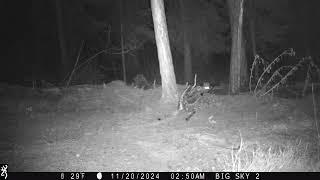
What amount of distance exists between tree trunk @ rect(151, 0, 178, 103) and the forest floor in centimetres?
58

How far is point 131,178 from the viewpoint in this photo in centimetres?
720

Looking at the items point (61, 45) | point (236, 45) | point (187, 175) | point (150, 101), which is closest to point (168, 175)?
point (187, 175)

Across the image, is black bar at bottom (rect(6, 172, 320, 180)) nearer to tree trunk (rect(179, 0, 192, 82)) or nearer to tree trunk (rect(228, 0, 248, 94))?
tree trunk (rect(228, 0, 248, 94))

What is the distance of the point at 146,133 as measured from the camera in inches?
422

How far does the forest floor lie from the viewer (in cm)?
792

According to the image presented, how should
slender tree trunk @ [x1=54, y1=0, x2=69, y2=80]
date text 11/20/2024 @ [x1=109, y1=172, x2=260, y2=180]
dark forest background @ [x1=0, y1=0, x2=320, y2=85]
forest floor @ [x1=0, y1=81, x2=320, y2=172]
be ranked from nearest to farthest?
date text 11/20/2024 @ [x1=109, y1=172, x2=260, y2=180], forest floor @ [x1=0, y1=81, x2=320, y2=172], slender tree trunk @ [x1=54, y1=0, x2=69, y2=80], dark forest background @ [x1=0, y1=0, x2=320, y2=85]

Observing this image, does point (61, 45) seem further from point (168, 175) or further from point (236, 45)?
point (168, 175)

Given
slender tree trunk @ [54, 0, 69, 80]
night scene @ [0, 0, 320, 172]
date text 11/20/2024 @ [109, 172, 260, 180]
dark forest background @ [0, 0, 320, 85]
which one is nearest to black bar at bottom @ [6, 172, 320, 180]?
date text 11/20/2024 @ [109, 172, 260, 180]

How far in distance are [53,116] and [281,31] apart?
78.5ft

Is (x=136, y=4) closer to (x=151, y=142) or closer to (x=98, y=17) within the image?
(x=98, y=17)

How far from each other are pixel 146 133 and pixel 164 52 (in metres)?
4.29

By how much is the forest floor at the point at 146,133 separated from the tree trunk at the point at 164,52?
0.58 meters

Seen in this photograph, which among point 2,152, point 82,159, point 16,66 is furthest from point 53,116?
point 16,66

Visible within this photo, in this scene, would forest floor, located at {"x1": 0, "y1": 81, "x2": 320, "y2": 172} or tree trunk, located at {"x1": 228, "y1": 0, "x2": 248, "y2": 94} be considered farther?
tree trunk, located at {"x1": 228, "y1": 0, "x2": 248, "y2": 94}
